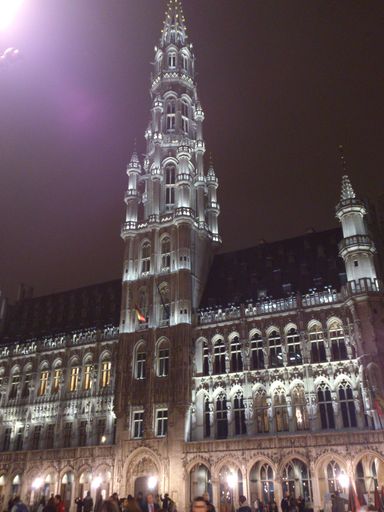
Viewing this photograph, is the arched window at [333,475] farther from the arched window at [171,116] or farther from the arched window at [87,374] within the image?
the arched window at [171,116]

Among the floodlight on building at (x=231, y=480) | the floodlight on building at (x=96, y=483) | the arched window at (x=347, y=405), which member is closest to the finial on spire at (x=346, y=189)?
the arched window at (x=347, y=405)

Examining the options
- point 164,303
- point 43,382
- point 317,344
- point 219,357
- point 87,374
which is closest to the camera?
point 317,344

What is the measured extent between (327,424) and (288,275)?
50.6 feet

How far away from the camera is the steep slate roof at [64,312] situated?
59531 millimetres

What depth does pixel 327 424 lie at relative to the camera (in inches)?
1551

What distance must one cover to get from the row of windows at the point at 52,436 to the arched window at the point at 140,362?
626 cm

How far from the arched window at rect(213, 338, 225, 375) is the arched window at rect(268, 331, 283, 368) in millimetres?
4529

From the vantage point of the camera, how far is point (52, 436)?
169 feet

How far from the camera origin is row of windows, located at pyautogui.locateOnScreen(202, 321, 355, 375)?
41625 mm

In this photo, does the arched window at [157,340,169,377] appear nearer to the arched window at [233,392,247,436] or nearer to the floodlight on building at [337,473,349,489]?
the arched window at [233,392,247,436]

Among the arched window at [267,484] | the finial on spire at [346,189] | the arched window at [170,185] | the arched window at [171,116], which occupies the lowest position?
Result: the arched window at [267,484]

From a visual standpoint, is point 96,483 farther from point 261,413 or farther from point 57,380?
point 261,413

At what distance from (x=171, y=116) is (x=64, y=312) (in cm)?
2815

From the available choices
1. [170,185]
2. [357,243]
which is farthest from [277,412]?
Result: [170,185]
